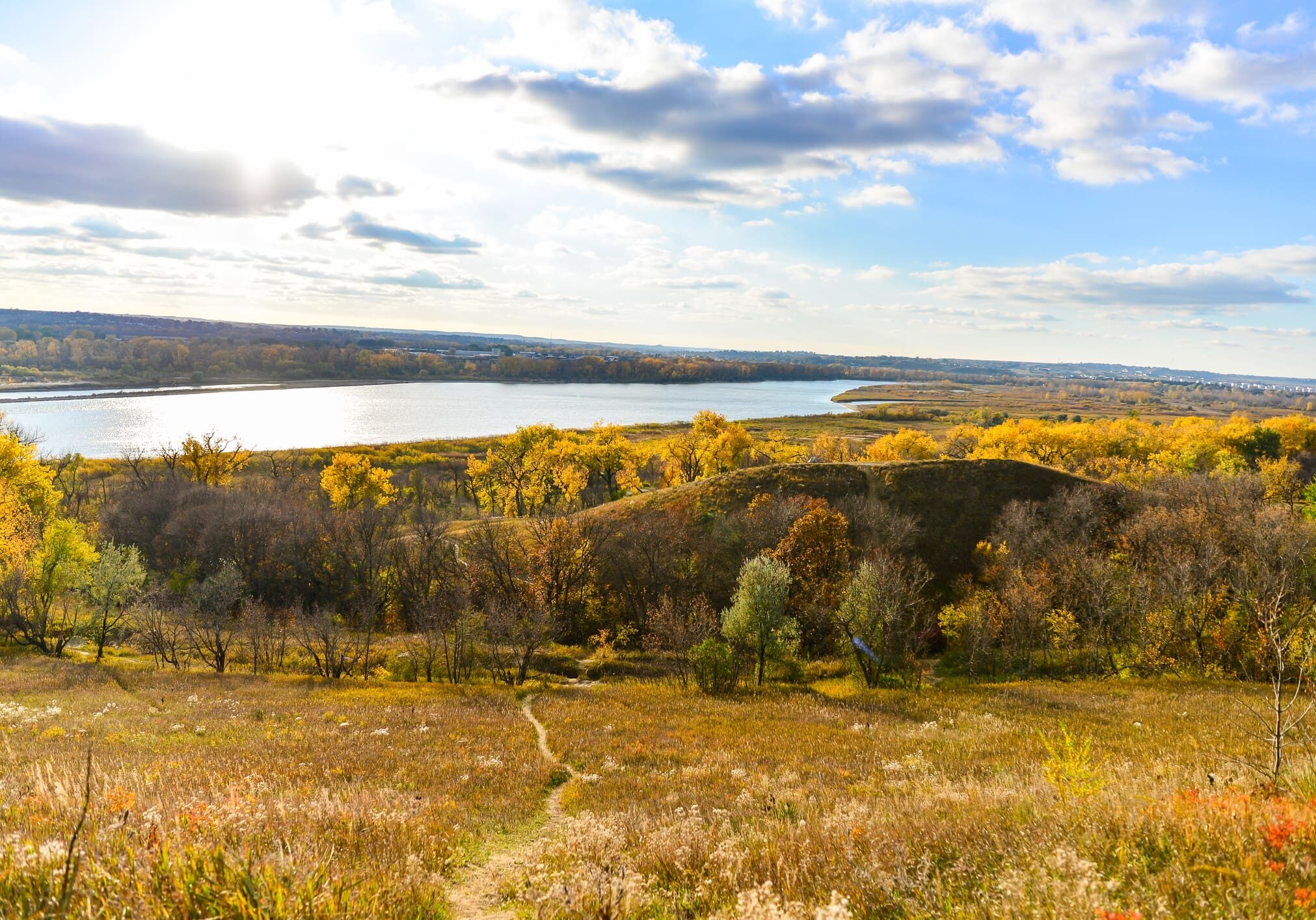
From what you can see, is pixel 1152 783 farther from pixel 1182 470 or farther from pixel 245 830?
pixel 1182 470

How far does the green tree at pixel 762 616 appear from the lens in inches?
1485

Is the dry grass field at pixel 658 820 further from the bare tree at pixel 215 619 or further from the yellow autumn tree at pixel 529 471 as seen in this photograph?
the yellow autumn tree at pixel 529 471

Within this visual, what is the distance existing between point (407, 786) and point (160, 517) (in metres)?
75.6

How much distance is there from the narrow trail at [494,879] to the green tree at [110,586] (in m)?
45.0

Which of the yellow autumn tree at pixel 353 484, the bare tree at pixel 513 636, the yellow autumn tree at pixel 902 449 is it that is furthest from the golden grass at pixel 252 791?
the yellow autumn tree at pixel 902 449

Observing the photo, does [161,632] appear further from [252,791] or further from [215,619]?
[252,791]

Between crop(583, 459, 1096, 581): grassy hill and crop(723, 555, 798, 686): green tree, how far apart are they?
865 inches

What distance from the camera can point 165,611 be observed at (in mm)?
49406

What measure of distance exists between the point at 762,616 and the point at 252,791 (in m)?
30.4

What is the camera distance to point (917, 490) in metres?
62.1

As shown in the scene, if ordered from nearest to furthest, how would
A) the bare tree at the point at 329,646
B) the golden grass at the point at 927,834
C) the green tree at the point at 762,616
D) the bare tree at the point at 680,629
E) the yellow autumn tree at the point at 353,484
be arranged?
the golden grass at the point at 927,834
the green tree at the point at 762,616
the bare tree at the point at 680,629
the bare tree at the point at 329,646
the yellow autumn tree at the point at 353,484

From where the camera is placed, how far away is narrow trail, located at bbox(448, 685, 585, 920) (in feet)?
25.8

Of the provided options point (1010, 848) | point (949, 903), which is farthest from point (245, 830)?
point (1010, 848)

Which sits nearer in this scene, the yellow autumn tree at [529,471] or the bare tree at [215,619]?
the bare tree at [215,619]
